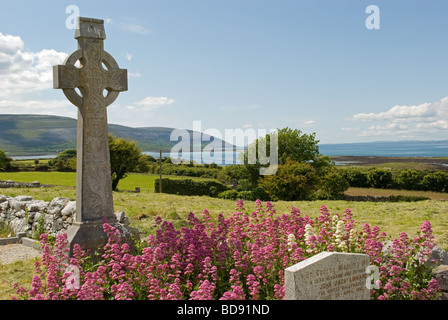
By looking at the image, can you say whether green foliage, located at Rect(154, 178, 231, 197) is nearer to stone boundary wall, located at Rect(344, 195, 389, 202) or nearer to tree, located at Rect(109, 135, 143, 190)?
tree, located at Rect(109, 135, 143, 190)

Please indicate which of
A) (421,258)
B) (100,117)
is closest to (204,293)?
(421,258)

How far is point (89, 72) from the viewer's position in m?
8.68

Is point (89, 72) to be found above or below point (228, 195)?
above

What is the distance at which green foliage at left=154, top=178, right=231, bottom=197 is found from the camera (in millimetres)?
40781

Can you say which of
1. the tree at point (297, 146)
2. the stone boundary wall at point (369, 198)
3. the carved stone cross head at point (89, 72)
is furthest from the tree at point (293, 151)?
the carved stone cross head at point (89, 72)

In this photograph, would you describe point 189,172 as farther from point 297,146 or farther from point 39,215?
point 39,215

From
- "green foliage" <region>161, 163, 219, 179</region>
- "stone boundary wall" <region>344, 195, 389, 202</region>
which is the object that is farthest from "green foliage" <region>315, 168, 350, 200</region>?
"green foliage" <region>161, 163, 219, 179</region>

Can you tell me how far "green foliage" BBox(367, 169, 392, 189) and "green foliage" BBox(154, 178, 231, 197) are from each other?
24.7 metres

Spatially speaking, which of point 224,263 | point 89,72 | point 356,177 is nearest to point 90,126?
point 89,72

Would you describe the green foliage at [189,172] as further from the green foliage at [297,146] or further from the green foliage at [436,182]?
the green foliage at [436,182]

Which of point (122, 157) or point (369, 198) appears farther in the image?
point (122, 157)

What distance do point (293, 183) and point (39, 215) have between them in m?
29.3

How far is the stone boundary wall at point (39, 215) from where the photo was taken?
12295 mm
